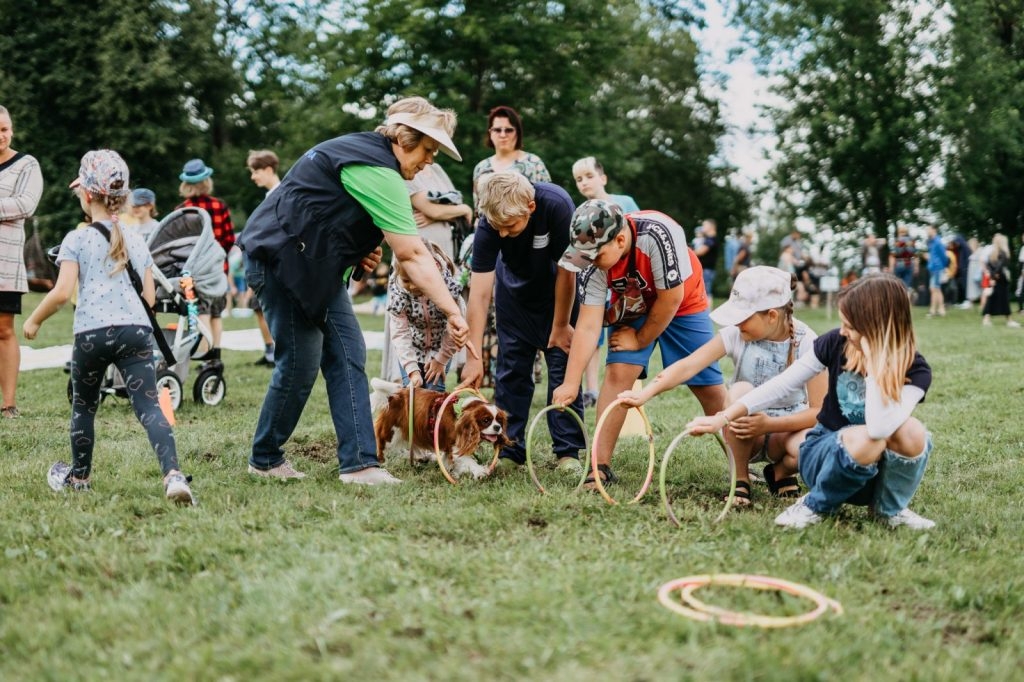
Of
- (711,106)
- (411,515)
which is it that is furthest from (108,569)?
(711,106)

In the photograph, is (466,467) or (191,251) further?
(191,251)

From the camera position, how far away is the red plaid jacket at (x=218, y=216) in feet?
31.9

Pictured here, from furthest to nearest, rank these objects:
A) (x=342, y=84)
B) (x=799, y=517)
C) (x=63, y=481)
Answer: (x=342, y=84) → (x=63, y=481) → (x=799, y=517)

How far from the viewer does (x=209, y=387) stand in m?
8.43

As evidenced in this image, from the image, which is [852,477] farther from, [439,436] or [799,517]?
[439,436]

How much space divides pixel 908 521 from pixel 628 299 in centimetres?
169

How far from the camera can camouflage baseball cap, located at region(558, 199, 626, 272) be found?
15.7ft

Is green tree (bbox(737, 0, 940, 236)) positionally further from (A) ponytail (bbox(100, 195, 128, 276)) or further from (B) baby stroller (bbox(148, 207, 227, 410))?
(A) ponytail (bbox(100, 195, 128, 276))

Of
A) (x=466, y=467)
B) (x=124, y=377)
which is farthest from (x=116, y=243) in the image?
(x=466, y=467)

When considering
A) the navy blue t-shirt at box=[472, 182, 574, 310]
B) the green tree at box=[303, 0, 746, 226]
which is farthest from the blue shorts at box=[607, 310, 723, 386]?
the green tree at box=[303, 0, 746, 226]

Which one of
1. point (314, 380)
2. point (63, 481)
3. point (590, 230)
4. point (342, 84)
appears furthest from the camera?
point (342, 84)

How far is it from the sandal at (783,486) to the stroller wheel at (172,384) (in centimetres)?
477

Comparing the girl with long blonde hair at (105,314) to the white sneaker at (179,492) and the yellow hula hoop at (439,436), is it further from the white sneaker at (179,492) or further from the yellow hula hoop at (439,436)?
the yellow hula hoop at (439,436)

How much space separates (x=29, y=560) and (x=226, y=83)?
3357 centimetres
